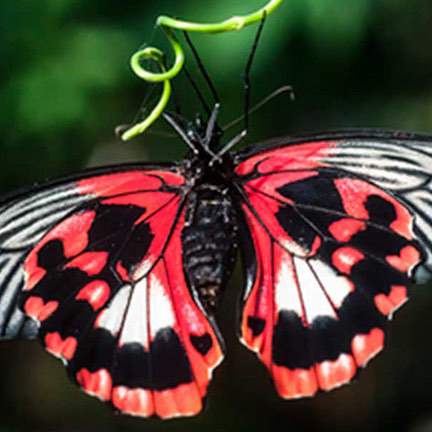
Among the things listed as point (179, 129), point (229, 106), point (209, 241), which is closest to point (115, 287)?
point (209, 241)

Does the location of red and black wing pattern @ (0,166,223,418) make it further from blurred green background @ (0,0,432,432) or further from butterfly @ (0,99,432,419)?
blurred green background @ (0,0,432,432)

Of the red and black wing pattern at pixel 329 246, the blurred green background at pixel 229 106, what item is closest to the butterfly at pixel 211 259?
the red and black wing pattern at pixel 329 246

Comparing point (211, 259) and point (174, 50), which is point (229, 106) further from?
point (174, 50)

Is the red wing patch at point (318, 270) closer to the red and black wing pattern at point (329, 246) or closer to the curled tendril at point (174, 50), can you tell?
the red and black wing pattern at point (329, 246)

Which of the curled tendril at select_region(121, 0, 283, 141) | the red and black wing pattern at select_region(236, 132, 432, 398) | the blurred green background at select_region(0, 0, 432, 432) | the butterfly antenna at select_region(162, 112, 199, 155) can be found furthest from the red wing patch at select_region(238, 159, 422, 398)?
the blurred green background at select_region(0, 0, 432, 432)

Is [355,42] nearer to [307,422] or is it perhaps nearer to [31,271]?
[31,271]
